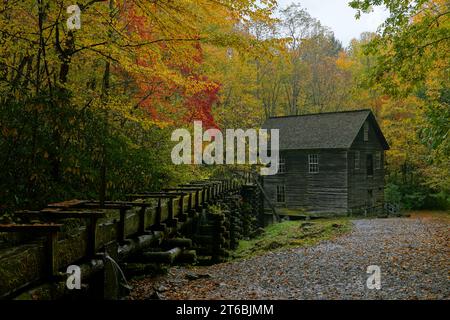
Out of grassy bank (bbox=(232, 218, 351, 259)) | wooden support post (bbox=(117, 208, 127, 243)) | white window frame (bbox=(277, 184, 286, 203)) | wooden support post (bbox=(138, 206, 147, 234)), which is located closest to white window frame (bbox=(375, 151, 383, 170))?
white window frame (bbox=(277, 184, 286, 203))

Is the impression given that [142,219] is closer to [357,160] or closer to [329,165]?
[329,165]

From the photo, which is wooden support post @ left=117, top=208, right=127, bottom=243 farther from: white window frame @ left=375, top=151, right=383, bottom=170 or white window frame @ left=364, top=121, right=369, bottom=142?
white window frame @ left=375, top=151, right=383, bottom=170

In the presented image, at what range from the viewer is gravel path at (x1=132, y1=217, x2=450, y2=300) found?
28.4ft

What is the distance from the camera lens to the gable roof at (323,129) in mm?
32344

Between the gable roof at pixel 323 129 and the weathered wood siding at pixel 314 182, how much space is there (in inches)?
27.7

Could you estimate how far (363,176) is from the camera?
3412 centimetres

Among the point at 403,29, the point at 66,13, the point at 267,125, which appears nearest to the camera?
the point at 66,13

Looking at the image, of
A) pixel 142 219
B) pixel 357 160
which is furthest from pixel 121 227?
pixel 357 160

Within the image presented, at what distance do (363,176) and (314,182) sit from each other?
4.43m

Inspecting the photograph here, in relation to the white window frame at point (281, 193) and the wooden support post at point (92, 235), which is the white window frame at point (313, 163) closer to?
the white window frame at point (281, 193)

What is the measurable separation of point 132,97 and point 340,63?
4421cm
